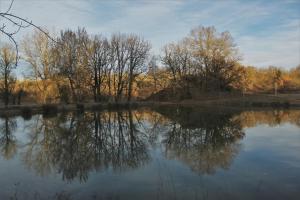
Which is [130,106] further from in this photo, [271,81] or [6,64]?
[271,81]

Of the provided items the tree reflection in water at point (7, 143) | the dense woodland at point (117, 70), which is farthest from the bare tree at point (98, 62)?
the tree reflection in water at point (7, 143)

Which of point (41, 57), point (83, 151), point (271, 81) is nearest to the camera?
point (83, 151)

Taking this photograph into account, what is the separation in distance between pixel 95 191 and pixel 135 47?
41.2 meters

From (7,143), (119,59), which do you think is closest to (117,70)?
(119,59)

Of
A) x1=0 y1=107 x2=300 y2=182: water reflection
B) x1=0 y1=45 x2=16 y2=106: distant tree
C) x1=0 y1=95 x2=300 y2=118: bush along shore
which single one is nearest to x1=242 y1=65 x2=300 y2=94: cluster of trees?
x1=0 y1=95 x2=300 y2=118: bush along shore

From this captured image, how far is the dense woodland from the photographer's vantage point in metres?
37.4

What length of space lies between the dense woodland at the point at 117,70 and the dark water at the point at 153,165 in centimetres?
2138

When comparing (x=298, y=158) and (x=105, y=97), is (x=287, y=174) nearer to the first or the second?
(x=298, y=158)

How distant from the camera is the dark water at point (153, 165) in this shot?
24.4 ft

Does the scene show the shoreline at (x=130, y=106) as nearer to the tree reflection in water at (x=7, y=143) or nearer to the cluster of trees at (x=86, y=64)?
the cluster of trees at (x=86, y=64)

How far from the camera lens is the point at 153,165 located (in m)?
10.1

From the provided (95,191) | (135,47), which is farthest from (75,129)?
(135,47)

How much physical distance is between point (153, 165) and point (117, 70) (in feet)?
124

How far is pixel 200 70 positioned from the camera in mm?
48750
